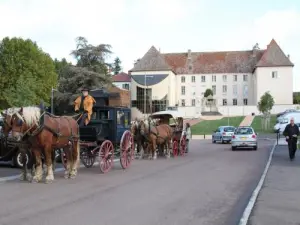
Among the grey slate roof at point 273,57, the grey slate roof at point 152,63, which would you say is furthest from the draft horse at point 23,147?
the grey slate roof at point 152,63

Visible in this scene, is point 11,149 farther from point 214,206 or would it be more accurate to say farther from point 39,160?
point 214,206

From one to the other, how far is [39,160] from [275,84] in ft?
315

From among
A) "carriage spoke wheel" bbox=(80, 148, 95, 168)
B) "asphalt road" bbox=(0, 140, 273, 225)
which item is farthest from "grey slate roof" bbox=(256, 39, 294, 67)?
"asphalt road" bbox=(0, 140, 273, 225)

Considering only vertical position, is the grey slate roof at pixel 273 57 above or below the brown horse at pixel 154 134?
above

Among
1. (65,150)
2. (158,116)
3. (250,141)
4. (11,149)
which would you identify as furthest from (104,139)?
(250,141)

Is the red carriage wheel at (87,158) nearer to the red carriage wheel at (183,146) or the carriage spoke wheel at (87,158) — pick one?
the carriage spoke wheel at (87,158)

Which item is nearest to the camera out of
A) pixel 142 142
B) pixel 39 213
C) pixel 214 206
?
pixel 39 213

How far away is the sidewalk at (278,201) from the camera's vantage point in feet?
25.4

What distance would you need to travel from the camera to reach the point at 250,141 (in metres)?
30.3

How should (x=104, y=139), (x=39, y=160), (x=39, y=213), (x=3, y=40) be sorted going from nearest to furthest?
(x=39, y=213) < (x=39, y=160) < (x=104, y=139) < (x=3, y=40)

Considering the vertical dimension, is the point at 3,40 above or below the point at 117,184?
above

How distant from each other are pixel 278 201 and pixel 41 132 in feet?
20.9

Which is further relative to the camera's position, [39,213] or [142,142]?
[142,142]

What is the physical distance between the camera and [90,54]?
68250 mm
